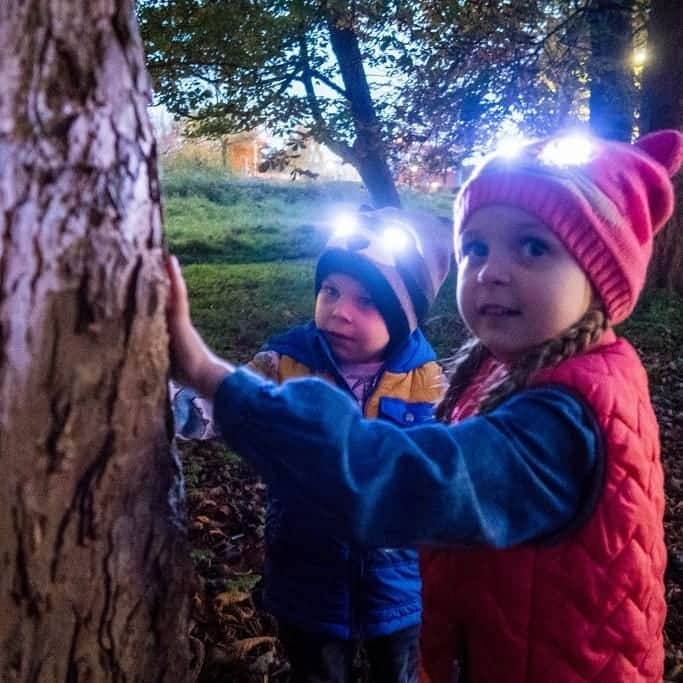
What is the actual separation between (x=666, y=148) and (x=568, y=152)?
1.12 feet

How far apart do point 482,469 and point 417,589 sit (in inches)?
49.7

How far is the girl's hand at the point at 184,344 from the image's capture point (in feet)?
4.61

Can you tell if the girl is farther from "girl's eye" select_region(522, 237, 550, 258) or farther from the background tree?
the background tree

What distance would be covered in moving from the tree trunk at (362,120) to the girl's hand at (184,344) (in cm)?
668

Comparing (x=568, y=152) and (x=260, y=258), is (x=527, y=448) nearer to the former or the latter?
(x=568, y=152)

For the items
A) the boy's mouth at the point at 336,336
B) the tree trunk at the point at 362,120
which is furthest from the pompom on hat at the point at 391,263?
the tree trunk at the point at 362,120

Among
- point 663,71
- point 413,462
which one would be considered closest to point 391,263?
point 413,462

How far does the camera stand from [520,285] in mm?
1535

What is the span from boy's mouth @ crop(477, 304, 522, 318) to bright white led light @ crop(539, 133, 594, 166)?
0.33 m

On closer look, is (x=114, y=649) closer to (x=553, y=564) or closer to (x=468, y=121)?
(x=553, y=564)

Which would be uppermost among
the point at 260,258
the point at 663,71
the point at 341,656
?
the point at 663,71

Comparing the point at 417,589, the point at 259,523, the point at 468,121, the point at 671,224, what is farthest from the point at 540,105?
the point at 417,589

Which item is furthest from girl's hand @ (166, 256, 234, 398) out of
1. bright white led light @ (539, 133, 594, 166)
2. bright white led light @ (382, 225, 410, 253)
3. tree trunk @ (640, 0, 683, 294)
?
tree trunk @ (640, 0, 683, 294)

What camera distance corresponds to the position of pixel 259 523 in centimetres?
419
